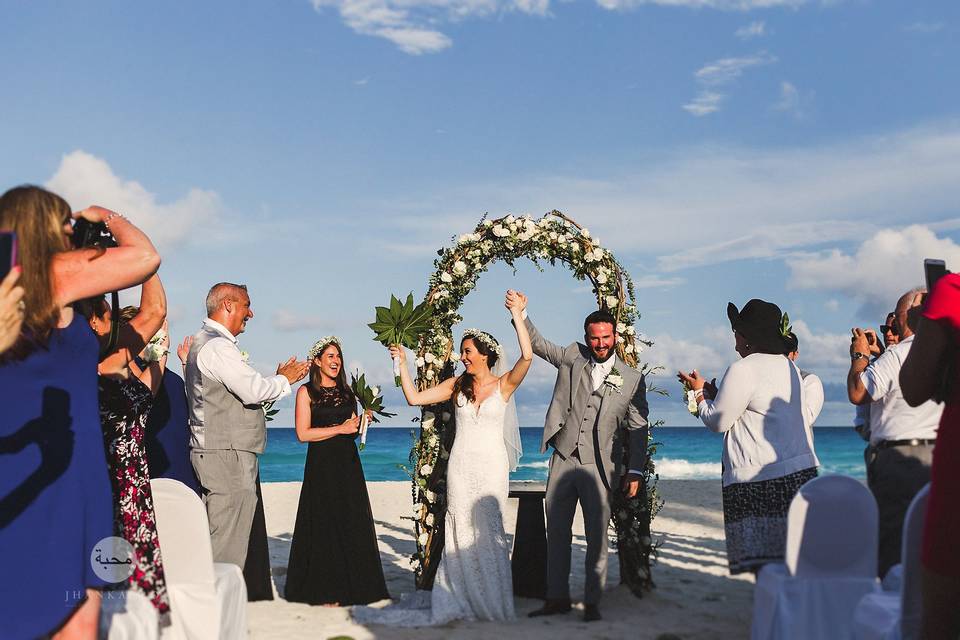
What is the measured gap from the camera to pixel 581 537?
12.0 meters

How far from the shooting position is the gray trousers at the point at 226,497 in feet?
21.2

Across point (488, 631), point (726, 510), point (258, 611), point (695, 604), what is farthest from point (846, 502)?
point (258, 611)

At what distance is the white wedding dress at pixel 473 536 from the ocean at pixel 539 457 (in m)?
25.6

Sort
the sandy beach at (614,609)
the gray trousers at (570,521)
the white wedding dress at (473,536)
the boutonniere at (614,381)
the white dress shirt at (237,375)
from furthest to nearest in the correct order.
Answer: the boutonniere at (614,381) < the gray trousers at (570,521) < the white wedding dress at (473,536) < the sandy beach at (614,609) < the white dress shirt at (237,375)

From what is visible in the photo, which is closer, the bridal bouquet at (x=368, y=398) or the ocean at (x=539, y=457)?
the bridal bouquet at (x=368, y=398)

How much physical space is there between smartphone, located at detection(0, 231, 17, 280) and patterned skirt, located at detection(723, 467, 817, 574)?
424cm

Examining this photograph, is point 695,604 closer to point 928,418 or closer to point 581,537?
point 928,418

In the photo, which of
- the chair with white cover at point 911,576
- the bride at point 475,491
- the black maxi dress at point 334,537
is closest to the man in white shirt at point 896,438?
the chair with white cover at point 911,576

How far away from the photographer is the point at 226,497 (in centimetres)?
654

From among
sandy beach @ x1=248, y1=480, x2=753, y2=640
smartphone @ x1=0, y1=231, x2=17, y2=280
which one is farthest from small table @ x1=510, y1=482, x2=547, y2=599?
smartphone @ x1=0, y1=231, x2=17, y2=280

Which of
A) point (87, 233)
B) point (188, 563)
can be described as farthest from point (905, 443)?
point (87, 233)

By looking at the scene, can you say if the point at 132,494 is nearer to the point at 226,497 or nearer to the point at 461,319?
the point at 226,497

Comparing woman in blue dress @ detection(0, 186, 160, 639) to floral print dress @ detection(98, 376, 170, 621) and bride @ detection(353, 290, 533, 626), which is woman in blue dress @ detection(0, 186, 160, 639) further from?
bride @ detection(353, 290, 533, 626)

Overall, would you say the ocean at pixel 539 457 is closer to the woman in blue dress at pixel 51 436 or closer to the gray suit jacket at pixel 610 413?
the gray suit jacket at pixel 610 413
